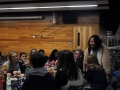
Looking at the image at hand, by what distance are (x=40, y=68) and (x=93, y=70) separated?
1.06 meters

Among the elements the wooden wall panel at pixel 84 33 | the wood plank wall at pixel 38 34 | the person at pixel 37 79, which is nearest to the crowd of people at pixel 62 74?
the person at pixel 37 79

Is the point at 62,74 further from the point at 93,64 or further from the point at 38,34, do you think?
the point at 38,34

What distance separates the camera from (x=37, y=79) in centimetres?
234

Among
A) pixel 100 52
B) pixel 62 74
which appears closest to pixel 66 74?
pixel 62 74

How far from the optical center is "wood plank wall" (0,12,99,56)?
27.3 ft

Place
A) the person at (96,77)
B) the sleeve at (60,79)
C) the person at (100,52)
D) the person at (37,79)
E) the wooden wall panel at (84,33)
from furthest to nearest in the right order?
the wooden wall panel at (84,33), the person at (100,52), the person at (96,77), the sleeve at (60,79), the person at (37,79)

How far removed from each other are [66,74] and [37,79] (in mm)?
405

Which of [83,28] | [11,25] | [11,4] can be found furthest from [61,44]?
[11,4]

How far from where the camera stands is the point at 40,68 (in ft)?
7.86

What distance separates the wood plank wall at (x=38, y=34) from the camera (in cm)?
832

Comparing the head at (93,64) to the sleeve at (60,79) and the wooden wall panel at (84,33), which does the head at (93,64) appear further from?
the wooden wall panel at (84,33)

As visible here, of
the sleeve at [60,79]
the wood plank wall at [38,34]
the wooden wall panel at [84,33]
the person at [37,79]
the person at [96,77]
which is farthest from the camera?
the wood plank wall at [38,34]

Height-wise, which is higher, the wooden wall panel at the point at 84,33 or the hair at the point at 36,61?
the wooden wall panel at the point at 84,33

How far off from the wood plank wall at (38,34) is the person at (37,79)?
5.93 m
